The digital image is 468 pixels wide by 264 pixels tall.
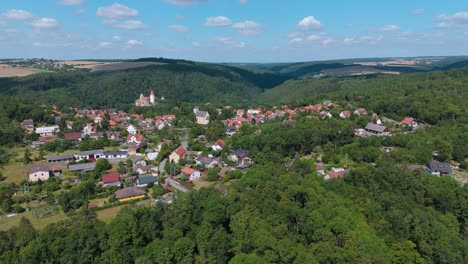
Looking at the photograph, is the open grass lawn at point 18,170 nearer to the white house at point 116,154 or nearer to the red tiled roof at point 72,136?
the white house at point 116,154

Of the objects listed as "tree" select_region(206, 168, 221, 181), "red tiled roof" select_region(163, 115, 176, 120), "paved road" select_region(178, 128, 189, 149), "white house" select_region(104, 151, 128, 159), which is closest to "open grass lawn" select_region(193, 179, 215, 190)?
"tree" select_region(206, 168, 221, 181)

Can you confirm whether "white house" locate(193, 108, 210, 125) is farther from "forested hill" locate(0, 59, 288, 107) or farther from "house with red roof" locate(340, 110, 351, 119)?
"forested hill" locate(0, 59, 288, 107)

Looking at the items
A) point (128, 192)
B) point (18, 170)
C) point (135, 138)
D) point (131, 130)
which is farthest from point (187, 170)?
point (131, 130)

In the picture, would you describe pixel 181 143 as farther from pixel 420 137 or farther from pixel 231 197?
pixel 420 137

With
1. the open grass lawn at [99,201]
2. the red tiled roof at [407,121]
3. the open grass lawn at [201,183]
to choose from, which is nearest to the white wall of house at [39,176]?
the open grass lawn at [99,201]

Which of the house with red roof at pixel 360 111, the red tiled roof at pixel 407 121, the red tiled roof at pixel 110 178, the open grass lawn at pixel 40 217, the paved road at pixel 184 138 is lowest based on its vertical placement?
the open grass lawn at pixel 40 217

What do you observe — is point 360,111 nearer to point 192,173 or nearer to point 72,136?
point 192,173

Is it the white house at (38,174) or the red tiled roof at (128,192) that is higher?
the white house at (38,174)
